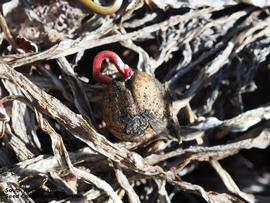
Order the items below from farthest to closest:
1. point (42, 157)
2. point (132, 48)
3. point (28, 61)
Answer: point (132, 48), point (28, 61), point (42, 157)

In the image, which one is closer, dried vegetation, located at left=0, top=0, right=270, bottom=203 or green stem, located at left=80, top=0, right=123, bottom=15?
dried vegetation, located at left=0, top=0, right=270, bottom=203

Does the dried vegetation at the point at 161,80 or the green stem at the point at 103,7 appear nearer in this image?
the dried vegetation at the point at 161,80

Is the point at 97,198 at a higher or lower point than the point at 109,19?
lower

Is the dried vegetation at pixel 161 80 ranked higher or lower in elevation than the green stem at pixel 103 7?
lower

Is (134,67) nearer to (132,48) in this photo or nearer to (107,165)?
(132,48)

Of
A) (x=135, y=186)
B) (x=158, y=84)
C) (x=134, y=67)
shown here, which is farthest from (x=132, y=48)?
(x=135, y=186)

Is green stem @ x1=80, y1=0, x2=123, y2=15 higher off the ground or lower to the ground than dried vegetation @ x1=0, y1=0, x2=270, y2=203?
higher

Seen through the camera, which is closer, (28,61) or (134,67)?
(28,61)

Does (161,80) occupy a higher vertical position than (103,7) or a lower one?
lower
